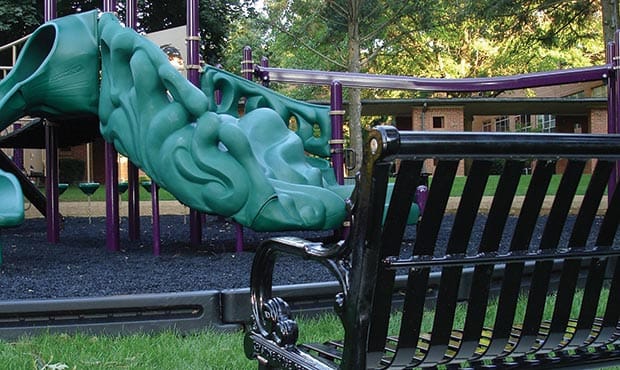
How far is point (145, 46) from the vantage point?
5738mm

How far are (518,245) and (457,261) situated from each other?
273 millimetres

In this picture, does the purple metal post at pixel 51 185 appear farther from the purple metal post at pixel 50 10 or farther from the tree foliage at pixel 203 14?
the tree foliage at pixel 203 14

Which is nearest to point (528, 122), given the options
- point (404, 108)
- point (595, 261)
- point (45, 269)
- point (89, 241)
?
point (404, 108)

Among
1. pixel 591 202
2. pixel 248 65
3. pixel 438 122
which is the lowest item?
pixel 591 202

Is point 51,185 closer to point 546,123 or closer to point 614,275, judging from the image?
point 614,275

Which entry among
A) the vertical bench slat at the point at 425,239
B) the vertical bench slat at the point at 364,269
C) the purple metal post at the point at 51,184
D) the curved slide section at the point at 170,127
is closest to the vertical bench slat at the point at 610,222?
the vertical bench slat at the point at 425,239

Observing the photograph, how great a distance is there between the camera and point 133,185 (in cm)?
757

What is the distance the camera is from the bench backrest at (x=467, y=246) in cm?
173

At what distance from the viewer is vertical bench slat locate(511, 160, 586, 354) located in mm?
2070

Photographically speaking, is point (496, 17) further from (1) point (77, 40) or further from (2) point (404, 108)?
(1) point (77, 40)

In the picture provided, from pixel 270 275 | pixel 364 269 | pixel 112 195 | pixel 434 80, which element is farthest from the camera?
pixel 434 80

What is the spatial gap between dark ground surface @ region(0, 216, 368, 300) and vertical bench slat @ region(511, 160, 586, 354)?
280cm

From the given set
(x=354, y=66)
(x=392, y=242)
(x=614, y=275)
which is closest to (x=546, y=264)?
(x=614, y=275)

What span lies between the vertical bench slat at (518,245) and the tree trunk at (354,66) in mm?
18163
